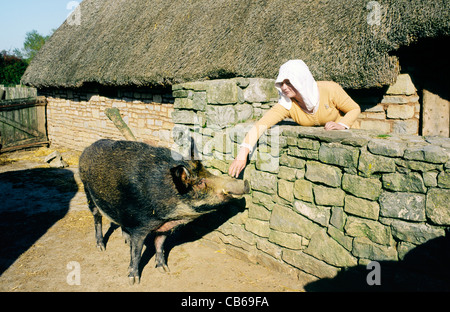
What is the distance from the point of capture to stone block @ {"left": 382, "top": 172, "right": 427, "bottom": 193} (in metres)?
2.59

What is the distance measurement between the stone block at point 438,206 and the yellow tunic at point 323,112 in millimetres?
1132

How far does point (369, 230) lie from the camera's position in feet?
9.52

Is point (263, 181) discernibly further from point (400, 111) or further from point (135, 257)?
point (400, 111)

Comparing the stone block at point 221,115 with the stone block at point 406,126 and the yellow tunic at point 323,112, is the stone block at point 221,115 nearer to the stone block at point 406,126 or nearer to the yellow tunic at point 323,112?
the yellow tunic at point 323,112

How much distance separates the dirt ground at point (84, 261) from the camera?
3.43 metres

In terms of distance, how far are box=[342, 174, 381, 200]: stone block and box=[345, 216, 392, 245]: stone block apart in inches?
10.0

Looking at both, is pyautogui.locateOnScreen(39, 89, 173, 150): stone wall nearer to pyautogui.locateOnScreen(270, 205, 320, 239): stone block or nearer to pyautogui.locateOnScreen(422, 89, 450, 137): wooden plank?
pyautogui.locateOnScreen(270, 205, 320, 239): stone block

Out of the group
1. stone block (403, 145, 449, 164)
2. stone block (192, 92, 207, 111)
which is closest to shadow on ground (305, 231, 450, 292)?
stone block (403, 145, 449, 164)

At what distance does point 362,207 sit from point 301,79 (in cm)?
140

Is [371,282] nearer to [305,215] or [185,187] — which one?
[305,215]

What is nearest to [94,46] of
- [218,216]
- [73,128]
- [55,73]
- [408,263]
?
[55,73]

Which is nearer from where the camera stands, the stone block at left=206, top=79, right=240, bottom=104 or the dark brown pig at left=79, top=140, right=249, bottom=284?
the dark brown pig at left=79, top=140, right=249, bottom=284

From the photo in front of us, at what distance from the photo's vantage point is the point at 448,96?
13.7ft
